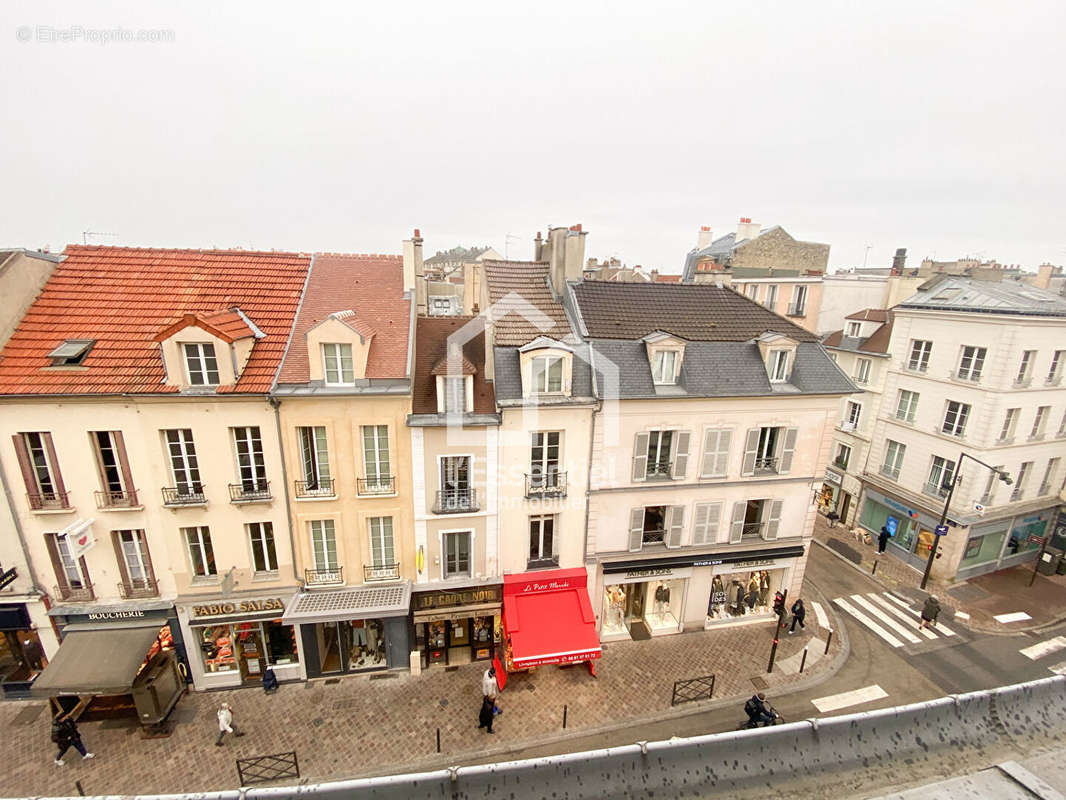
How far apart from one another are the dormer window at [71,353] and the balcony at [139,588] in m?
6.88

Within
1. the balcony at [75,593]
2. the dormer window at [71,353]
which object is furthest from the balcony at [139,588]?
the dormer window at [71,353]

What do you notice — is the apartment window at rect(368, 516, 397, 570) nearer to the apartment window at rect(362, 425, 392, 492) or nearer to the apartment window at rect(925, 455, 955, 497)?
the apartment window at rect(362, 425, 392, 492)

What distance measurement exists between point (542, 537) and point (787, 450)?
387 inches

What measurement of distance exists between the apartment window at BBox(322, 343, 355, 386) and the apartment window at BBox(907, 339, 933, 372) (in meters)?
26.9

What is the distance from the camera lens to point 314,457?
1487 centimetres

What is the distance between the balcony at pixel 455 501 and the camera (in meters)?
15.6

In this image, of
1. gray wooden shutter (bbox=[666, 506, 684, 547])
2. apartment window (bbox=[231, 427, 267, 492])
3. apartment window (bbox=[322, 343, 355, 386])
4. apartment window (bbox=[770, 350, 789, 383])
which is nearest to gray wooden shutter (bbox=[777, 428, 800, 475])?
apartment window (bbox=[770, 350, 789, 383])

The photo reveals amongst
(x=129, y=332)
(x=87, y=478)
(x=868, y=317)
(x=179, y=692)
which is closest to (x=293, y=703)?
(x=179, y=692)

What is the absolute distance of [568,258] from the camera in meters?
18.7

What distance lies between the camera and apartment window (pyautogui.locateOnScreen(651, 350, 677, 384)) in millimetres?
16497

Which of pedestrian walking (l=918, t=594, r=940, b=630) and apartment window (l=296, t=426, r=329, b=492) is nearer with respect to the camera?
apartment window (l=296, t=426, r=329, b=492)

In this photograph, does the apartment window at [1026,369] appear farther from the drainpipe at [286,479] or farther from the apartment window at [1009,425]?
the drainpipe at [286,479]

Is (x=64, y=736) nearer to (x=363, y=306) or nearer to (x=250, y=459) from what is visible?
(x=250, y=459)

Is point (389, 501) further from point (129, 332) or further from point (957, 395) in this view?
point (957, 395)
